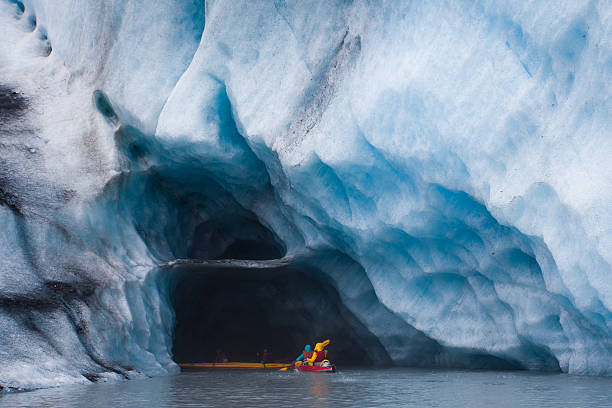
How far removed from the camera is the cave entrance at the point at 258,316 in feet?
54.7

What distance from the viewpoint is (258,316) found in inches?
759

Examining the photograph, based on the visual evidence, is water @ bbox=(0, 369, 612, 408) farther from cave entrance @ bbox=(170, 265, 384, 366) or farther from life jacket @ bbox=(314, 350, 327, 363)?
cave entrance @ bbox=(170, 265, 384, 366)

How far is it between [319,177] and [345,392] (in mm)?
4635

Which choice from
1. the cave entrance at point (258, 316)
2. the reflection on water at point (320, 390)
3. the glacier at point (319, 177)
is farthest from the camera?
the cave entrance at point (258, 316)

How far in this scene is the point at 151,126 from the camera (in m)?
14.1

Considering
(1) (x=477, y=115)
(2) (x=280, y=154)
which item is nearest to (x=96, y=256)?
(2) (x=280, y=154)

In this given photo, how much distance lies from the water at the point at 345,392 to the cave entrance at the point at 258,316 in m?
4.75

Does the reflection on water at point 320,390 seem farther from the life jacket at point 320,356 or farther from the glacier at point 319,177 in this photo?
the life jacket at point 320,356

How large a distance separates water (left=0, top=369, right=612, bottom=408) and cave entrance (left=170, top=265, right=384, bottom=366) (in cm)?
475

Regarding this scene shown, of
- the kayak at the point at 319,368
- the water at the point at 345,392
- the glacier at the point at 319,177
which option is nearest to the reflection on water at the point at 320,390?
the water at the point at 345,392

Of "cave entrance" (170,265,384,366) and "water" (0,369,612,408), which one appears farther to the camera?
"cave entrance" (170,265,384,366)

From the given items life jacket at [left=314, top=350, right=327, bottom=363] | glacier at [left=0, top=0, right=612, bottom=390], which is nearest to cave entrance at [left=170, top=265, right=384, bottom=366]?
glacier at [left=0, top=0, right=612, bottom=390]

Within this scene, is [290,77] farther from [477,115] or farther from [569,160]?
[569,160]

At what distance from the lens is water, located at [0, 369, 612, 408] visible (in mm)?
7785
